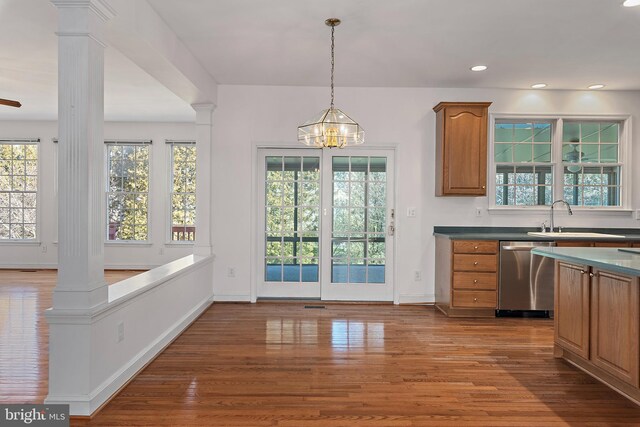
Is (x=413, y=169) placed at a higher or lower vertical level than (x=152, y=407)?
higher

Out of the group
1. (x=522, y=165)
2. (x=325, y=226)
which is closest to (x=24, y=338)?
(x=325, y=226)

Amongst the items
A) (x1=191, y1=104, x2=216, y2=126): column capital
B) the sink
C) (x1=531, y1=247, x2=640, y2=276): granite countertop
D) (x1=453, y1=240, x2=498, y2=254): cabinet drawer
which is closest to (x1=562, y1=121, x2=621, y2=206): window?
the sink

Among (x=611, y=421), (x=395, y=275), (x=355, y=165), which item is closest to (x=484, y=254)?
(x=395, y=275)

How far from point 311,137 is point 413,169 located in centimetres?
244

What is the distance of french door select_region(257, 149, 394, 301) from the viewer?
5.46 m

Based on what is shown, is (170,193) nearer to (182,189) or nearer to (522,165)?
(182,189)

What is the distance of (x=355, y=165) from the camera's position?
5461mm

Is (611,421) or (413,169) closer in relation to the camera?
(611,421)

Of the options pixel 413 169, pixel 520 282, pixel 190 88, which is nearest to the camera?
pixel 190 88

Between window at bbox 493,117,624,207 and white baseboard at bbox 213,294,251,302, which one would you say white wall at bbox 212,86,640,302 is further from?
window at bbox 493,117,624,207

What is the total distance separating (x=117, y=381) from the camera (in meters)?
2.77

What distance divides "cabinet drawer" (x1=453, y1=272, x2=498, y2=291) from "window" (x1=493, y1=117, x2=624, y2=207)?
3.68 feet

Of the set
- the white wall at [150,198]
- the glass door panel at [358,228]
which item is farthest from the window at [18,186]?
the glass door panel at [358,228]

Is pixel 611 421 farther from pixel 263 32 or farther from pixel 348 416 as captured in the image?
pixel 263 32
